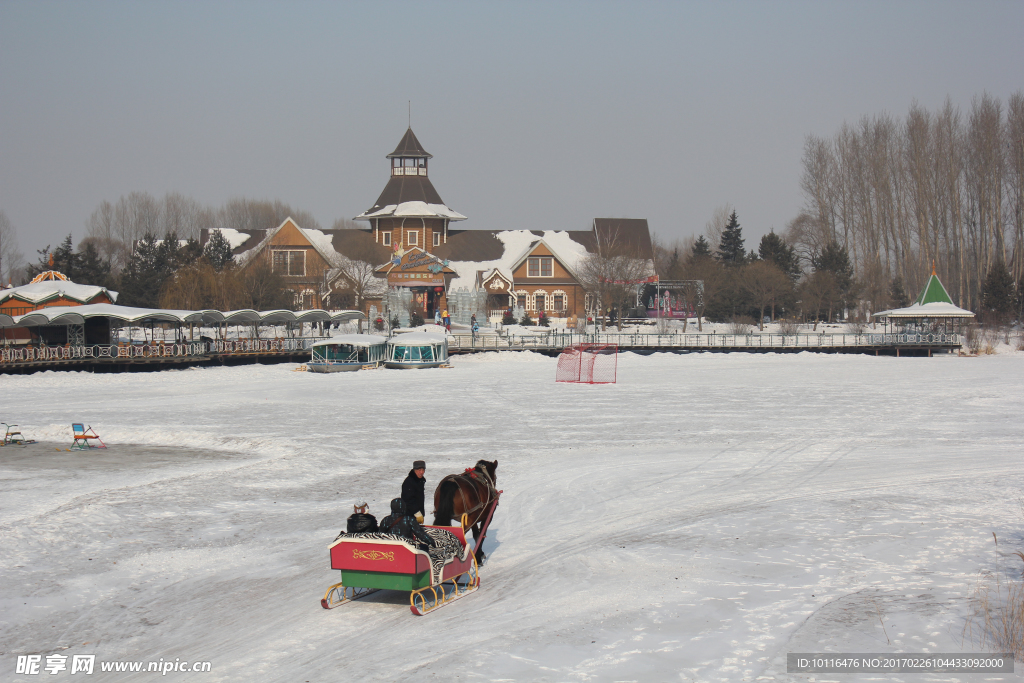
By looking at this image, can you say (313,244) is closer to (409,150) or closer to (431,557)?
(409,150)

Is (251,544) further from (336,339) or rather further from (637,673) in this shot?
(336,339)

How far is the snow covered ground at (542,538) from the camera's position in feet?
25.1

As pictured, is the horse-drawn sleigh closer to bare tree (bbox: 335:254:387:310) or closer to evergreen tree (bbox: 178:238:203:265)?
bare tree (bbox: 335:254:387:310)

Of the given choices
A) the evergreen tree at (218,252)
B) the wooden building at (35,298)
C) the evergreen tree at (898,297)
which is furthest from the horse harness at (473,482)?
the evergreen tree at (898,297)

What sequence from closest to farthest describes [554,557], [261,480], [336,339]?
→ [554,557] → [261,480] → [336,339]

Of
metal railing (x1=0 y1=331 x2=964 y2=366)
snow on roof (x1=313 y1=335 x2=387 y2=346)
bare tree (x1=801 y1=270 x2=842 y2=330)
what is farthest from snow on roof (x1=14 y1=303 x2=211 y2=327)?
bare tree (x1=801 y1=270 x2=842 y2=330)

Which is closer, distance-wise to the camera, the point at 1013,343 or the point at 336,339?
the point at 336,339

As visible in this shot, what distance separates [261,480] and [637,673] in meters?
10.5

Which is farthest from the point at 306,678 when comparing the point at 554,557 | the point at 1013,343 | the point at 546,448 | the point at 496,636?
the point at 1013,343

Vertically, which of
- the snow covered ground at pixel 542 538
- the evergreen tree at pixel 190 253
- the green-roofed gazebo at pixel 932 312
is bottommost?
the snow covered ground at pixel 542 538

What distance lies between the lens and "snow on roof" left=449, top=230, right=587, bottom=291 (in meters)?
75.2

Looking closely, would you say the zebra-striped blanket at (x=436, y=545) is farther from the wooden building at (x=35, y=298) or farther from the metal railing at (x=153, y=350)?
the wooden building at (x=35, y=298)

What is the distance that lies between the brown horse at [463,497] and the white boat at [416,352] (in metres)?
34.8

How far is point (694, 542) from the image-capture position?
36.5 ft
